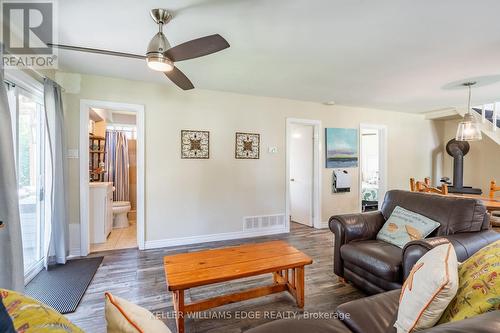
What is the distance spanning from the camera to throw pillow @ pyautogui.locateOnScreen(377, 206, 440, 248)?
213cm

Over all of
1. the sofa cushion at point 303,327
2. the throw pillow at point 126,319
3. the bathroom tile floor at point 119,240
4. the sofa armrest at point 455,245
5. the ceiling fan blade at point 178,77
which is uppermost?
the ceiling fan blade at point 178,77

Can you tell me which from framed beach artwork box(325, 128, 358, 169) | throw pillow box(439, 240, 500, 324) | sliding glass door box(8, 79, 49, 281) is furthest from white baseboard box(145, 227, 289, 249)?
throw pillow box(439, 240, 500, 324)

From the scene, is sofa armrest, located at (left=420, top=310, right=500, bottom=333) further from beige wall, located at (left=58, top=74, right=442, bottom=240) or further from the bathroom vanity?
the bathroom vanity

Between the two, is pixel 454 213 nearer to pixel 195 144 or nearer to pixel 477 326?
pixel 477 326

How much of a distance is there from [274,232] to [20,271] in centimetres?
324

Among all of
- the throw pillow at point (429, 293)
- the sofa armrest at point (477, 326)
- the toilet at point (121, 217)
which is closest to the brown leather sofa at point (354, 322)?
the throw pillow at point (429, 293)

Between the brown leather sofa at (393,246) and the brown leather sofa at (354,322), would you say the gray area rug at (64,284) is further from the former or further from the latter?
the brown leather sofa at (393,246)

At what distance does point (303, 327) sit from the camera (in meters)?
1.16

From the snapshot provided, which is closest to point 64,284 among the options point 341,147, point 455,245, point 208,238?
point 208,238

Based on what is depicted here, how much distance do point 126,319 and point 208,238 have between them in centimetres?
321

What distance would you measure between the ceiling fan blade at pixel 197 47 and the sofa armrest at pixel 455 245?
200 centimetres

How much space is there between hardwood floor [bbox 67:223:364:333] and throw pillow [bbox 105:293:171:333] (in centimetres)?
139

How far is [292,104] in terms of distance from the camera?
14.1ft

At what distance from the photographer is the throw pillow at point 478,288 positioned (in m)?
0.87
